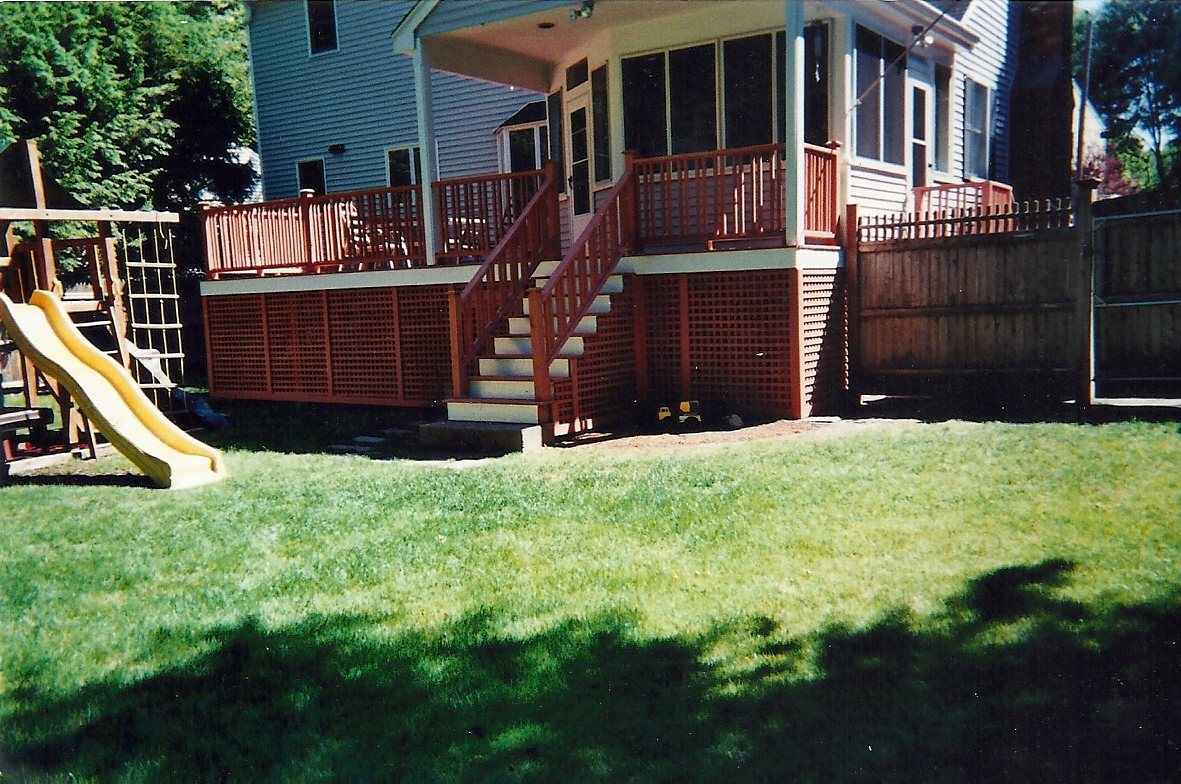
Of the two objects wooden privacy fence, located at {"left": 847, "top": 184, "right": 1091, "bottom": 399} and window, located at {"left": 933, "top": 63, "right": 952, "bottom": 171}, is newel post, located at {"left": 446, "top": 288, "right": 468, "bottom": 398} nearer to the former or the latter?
wooden privacy fence, located at {"left": 847, "top": 184, "right": 1091, "bottom": 399}

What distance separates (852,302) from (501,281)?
13.6 ft

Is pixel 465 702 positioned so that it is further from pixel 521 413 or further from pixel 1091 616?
pixel 521 413

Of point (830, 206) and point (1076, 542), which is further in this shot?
point (830, 206)

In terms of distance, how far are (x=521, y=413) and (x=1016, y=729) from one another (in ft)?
20.7

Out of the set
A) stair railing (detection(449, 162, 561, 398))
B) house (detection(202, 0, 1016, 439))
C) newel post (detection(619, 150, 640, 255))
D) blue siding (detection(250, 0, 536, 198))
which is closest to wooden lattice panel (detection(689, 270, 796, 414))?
house (detection(202, 0, 1016, 439))

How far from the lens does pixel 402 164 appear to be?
63.6 feet

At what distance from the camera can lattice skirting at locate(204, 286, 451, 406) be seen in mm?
11766

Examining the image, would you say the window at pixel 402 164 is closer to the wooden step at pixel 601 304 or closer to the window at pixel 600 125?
the window at pixel 600 125

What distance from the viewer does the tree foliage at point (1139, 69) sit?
1.80m

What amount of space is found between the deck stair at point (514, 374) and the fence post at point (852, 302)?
275 centimetres

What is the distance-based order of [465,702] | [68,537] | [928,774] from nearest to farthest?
[928,774] < [465,702] < [68,537]

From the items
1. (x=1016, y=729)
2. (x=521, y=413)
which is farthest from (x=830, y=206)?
(x=1016, y=729)

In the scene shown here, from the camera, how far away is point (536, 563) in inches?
185

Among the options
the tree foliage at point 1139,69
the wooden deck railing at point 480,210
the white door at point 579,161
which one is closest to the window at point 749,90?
the white door at point 579,161
